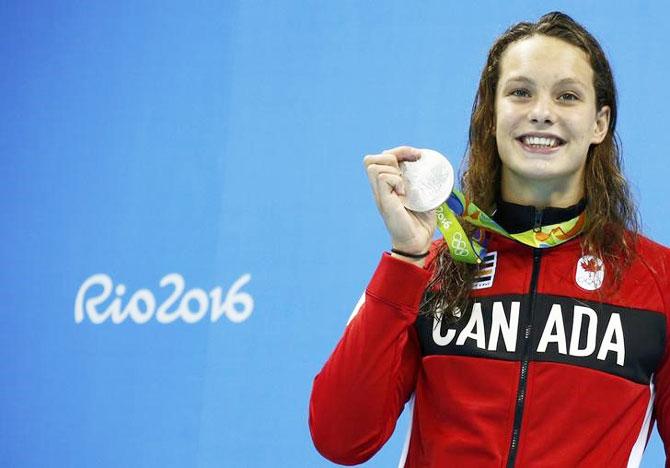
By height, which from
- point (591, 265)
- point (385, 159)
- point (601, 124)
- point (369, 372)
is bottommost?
point (369, 372)

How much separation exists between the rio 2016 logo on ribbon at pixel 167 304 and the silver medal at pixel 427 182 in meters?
1.04

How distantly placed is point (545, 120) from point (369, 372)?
1.39ft

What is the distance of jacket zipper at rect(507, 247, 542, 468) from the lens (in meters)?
1.36

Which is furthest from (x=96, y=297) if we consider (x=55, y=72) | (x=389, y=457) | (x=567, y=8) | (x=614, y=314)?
(x=614, y=314)

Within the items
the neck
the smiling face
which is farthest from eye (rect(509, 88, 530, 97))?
the neck

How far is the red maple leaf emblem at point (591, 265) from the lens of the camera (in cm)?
147

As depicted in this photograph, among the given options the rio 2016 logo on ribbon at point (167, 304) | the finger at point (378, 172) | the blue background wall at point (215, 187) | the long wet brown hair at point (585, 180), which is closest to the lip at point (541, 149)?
the long wet brown hair at point (585, 180)

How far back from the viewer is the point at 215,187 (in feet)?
8.13

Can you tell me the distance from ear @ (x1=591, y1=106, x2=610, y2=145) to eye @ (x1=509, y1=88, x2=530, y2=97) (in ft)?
0.41

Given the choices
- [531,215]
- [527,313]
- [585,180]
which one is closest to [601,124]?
[585,180]

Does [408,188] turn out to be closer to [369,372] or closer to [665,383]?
[369,372]

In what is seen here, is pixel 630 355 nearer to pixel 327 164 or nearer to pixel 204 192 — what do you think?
pixel 327 164

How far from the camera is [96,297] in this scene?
8.27 ft

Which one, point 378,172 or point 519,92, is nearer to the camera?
point 378,172
